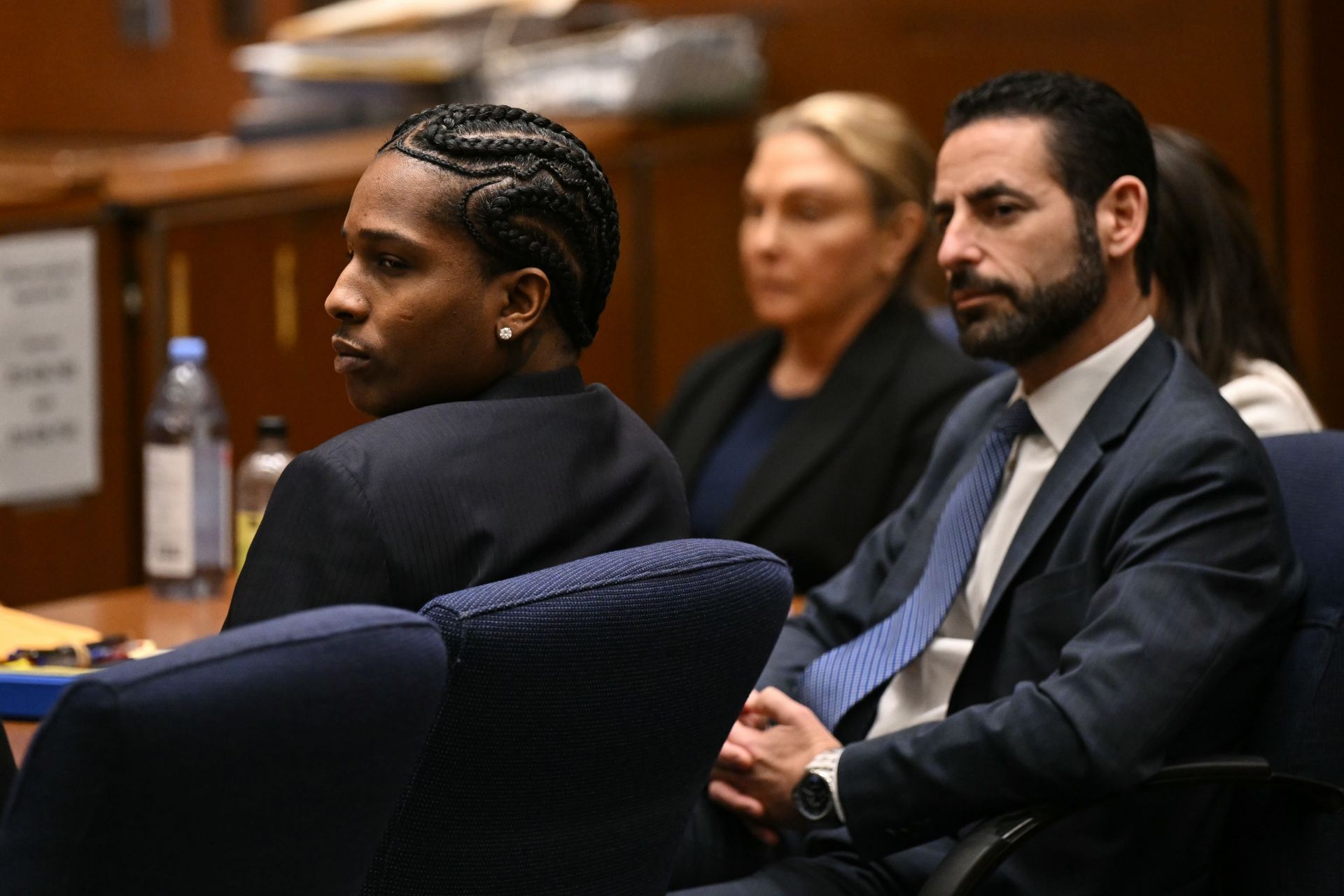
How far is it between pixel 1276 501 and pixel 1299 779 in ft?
0.92

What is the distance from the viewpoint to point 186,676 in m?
0.96

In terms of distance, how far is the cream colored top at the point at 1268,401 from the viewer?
7.23ft

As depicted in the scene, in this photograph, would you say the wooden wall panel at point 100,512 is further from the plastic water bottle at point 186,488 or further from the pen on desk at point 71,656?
the pen on desk at point 71,656

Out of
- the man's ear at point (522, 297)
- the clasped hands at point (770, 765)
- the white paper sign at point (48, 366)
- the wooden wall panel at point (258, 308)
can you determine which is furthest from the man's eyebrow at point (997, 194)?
Answer: the white paper sign at point (48, 366)

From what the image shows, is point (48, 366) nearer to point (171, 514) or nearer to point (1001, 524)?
point (171, 514)

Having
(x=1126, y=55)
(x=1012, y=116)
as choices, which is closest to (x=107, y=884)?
(x=1012, y=116)

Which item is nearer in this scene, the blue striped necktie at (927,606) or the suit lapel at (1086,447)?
the suit lapel at (1086,447)

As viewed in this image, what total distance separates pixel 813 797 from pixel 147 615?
998 mm

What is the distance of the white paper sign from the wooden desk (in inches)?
40.9

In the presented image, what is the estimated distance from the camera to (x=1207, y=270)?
2.33m

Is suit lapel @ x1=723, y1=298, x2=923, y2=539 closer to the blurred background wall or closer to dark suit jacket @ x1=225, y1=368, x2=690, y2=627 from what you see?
the blurred background wall

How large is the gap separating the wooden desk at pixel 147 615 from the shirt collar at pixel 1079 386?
0.98 m

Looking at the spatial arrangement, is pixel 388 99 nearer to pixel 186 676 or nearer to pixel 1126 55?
pixel 1126 55

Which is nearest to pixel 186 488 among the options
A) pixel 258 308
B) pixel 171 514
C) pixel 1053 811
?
pixel 171 514
